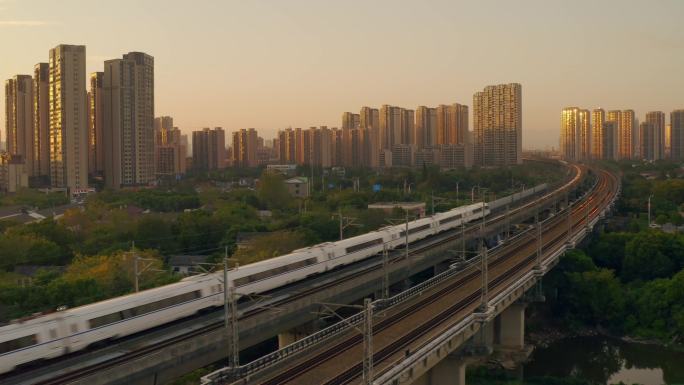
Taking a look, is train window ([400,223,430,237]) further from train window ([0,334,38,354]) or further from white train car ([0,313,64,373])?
train window ([0,334,38,354])

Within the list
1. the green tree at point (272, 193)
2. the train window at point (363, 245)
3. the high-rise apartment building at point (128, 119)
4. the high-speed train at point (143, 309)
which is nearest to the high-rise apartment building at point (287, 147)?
the high-rise apartment building at point (128, 119)

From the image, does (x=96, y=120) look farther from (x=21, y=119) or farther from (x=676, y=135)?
(x=676, y=135)

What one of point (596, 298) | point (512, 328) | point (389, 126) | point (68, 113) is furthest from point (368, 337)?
point (389, 126)

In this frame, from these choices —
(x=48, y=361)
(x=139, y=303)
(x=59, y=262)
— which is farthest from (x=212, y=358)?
(x=59, y=262)

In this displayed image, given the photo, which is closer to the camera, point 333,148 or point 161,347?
point 161,347

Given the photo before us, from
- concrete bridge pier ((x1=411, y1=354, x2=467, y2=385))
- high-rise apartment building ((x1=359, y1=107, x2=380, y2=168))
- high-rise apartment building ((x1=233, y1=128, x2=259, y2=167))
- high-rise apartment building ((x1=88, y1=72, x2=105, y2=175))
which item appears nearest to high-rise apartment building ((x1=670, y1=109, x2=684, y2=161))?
high-rise apartment building ((x1=359, y1=107, x2=380, y2=168))

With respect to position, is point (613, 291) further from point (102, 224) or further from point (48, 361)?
point (102, 224)
